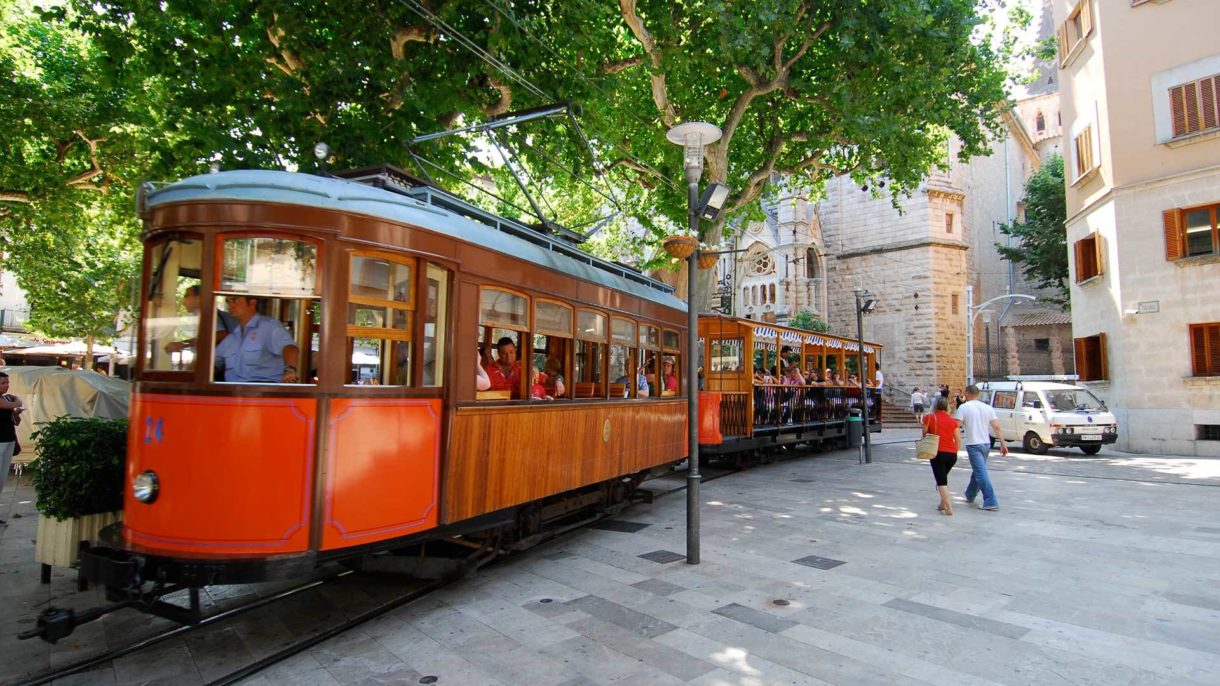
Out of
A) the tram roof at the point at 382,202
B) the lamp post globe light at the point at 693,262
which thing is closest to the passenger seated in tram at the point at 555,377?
the tram roof at the point at 382,202

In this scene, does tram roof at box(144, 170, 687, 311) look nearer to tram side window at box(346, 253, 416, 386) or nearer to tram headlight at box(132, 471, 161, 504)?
tram side window at box(346, 253, 416, 386)

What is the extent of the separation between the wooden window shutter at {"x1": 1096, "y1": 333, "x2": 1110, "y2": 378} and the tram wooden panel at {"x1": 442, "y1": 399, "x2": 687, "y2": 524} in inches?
618

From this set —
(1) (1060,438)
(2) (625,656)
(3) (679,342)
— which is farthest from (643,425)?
(1) (1060,438)

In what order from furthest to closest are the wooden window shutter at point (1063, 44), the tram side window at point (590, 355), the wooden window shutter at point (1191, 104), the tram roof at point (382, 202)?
the wooden window shutter at point (1063, 44) → the wooden window shutter at point (1191, 104) → the tram side window at point (590, 355) → the tram roof at point (382, 202)

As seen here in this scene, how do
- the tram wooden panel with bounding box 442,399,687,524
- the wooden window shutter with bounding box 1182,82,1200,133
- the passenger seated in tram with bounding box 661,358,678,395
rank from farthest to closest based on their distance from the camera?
1. the wooden window shutter with bounding box 1182,82,1200,133
2. the passenger seated in tram with bounding box 661,358,678,395
3. the tram wooden panel with bounding box 442,399,687,524

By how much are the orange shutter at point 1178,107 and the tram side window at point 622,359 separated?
16850mm

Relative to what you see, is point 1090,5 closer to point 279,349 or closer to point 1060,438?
point 1060,438

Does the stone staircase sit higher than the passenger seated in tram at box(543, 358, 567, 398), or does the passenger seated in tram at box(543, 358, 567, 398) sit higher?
the passenger seated in tram at box(543, 358, 567, 398)

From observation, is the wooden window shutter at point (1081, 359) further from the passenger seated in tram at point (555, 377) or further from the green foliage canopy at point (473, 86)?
the passenger seated in tram at point (555, 377)

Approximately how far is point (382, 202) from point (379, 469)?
189 centimetres

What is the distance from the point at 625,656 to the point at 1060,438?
1606cm

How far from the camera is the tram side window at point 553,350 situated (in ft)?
20.9

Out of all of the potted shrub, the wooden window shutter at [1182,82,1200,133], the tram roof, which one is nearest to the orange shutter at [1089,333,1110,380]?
the wooden window shutter at [1182,82,1200,133]

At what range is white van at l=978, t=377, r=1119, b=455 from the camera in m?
15.9
